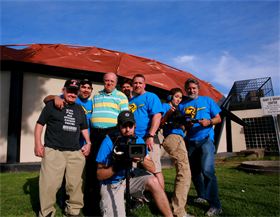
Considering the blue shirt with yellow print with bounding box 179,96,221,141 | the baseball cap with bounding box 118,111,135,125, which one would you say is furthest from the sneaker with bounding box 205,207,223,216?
the baseball cap with bounding box 118,111,135,125

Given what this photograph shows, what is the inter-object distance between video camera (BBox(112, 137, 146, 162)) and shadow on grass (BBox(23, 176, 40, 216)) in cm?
222

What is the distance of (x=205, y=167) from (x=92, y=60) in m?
6.93

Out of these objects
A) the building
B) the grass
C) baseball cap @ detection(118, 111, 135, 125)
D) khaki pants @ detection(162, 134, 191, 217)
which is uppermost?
the building

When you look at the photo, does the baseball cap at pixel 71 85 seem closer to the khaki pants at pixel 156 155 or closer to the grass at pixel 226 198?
the khaki pants at pixel 156 155

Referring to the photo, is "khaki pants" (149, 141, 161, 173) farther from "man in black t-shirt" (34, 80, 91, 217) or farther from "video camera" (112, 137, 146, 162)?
"video camera" (112, 137, 146, 162)

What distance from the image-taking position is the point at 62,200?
176 inches

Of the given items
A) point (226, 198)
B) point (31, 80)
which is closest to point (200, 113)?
point (226, 198)

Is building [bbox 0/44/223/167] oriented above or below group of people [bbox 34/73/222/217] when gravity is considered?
above

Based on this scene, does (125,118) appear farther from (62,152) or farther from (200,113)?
(200,113)

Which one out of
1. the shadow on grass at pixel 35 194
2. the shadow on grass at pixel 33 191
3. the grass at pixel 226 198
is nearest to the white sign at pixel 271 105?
the grass at pixel 226 198

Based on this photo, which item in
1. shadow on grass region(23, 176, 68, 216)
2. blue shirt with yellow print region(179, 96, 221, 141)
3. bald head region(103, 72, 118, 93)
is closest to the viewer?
bald head region(103, 72, 118, 93)

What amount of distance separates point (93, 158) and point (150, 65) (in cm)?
770

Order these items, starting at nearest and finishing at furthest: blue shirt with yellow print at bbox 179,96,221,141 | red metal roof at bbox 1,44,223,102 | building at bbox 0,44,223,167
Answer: blue shirt with yellow print at bbox 179,96,221,141, building at bbox 0,44,223,167, red metal roof at bbox 1,44,223,102

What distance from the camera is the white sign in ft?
21.8
